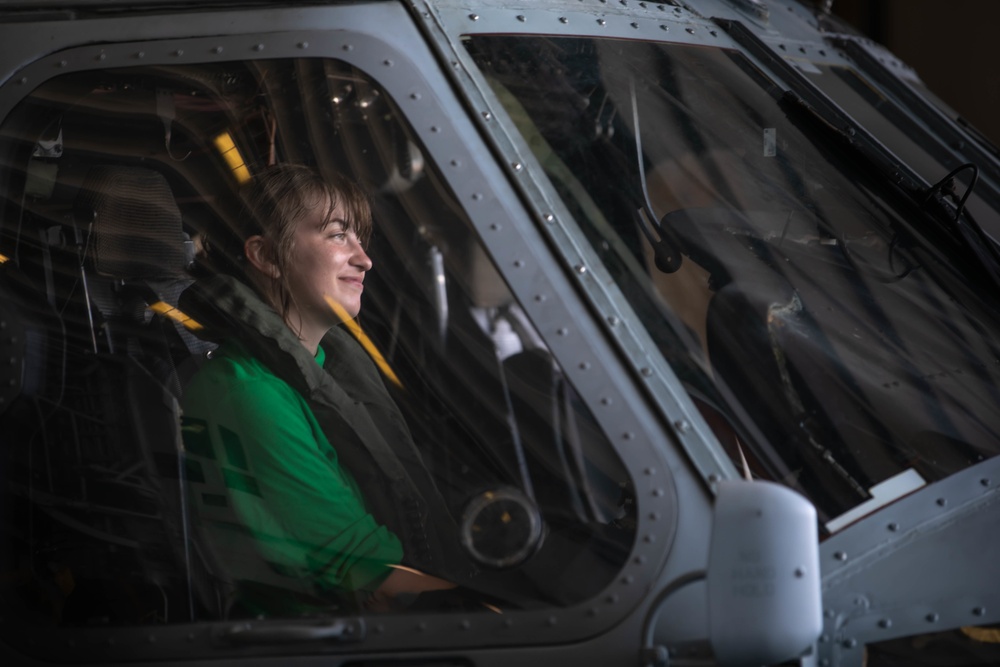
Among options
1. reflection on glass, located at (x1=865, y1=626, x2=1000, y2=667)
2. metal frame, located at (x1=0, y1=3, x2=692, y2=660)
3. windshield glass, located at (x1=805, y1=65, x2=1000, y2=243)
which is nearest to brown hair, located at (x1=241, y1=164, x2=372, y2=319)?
metal frame, located at (x1=0, y1=3, x2=692, y2=660)

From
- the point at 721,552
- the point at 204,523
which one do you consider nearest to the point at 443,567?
the point at 204,523

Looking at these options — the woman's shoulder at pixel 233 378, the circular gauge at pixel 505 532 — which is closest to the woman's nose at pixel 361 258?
the woman's shoulder at pixel 233 378

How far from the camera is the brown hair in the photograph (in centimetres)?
208

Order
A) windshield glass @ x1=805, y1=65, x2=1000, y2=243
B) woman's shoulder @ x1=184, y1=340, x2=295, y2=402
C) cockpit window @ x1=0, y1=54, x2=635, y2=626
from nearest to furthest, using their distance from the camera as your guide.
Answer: cockpit window @ x1=0, y1=54, x2=635, y2=626, woman's shoulder @ x1=184, y1=340, x2=295, y2=402, windshield glass @ x1=805, y1=65, x2=1000, y2=243

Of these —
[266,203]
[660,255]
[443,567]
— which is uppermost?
[266,203]

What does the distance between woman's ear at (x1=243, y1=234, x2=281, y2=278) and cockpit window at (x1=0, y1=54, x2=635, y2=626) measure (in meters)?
0.02

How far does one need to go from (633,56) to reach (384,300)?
0.73 m

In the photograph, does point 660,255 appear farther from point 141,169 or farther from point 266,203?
point 141,169

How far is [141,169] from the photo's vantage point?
7.05ft

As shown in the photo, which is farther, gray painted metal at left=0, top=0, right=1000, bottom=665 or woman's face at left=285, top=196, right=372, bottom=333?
woman's face at left=285, top=196, right=372, bottom=333

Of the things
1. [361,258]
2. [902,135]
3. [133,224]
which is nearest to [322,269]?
[361,258]

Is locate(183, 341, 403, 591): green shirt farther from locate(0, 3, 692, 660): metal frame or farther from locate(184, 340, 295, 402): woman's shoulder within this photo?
locate(0, 3, 692, 660): metal frame

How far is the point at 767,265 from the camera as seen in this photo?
2.11 metres

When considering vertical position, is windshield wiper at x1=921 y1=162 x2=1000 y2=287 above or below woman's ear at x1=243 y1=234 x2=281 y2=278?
below
